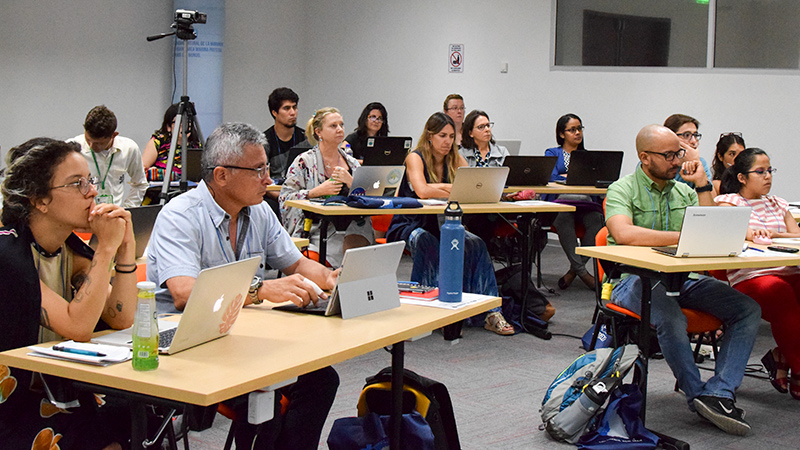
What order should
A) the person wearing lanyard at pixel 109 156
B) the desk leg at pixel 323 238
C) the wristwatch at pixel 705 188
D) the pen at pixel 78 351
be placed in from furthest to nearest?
1. the person wearing lanyard at pixel 109 156
2. the wristwatch at pixel 705 188
3. the desk leg at pixel 323 238
4. the pen at pixel 78 351

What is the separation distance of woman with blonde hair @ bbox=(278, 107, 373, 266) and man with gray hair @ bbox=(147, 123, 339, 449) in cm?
214

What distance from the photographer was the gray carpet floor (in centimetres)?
309

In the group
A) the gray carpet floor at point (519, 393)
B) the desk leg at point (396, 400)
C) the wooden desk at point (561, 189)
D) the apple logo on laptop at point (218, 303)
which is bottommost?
the gray carpet floor at point (519, 393)

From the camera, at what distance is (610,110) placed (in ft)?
25.4

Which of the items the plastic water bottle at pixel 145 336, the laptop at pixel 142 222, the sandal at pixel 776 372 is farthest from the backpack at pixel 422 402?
the sandal at pixel 776 372

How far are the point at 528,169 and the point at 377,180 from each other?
1.45 meters

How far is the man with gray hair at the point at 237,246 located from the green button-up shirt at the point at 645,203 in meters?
1.58

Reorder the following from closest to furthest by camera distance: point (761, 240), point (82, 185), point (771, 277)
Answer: point (82, 185)
point (771, 277)
point (761, 240)

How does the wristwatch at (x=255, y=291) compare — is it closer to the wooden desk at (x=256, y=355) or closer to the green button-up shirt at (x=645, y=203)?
the wooden desk at (x=256, y=355)

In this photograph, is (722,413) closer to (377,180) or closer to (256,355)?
(256,355)

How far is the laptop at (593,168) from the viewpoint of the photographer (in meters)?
5.98

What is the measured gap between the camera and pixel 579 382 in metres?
3.09

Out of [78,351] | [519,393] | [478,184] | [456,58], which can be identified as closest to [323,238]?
[478,184]

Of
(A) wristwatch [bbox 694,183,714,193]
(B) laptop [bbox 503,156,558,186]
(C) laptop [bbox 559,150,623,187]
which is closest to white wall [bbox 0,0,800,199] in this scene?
(C) laptop [bbox 559,150,623,187]
